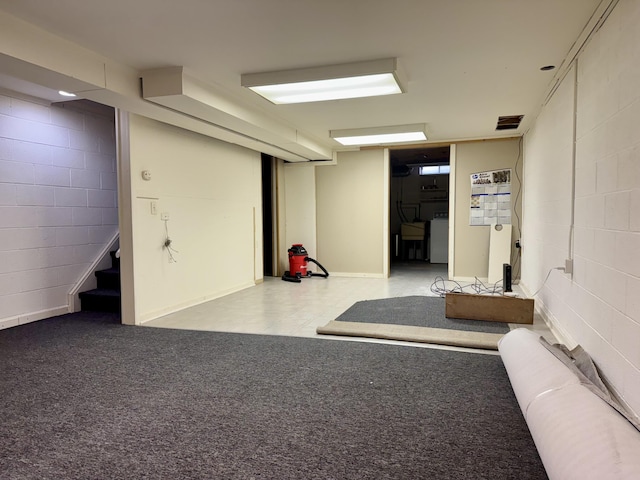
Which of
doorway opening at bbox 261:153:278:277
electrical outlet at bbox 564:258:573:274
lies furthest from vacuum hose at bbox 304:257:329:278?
electrical outlet at bbox 564:258:573:274

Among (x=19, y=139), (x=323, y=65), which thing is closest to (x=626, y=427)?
(x=323, y=65)

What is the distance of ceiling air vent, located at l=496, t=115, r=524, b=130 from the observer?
512 centimetres

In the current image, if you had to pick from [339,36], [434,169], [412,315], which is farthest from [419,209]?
[339,36]

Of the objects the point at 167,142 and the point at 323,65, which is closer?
the point at 323,65

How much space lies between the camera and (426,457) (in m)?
1.79

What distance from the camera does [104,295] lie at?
15.6 feet

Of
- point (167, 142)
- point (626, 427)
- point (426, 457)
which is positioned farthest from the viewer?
point (167, 142)

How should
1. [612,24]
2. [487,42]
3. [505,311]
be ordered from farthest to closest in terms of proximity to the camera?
[505,311]
[487,42]
[612,24]

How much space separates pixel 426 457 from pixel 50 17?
3.27 metres

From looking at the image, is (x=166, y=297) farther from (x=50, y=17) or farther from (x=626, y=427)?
(x=626, y=427)

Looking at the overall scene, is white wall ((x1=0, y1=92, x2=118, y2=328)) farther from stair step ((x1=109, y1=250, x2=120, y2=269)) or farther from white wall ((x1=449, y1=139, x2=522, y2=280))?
white wall ((x1=449, y1=139, x2=522, y2=280))

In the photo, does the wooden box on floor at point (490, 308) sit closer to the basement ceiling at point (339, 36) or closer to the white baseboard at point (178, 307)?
the basement ceiling at point (339, 36)

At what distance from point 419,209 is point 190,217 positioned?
23.7 feet

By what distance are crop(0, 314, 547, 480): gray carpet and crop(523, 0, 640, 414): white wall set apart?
25.8 inches
